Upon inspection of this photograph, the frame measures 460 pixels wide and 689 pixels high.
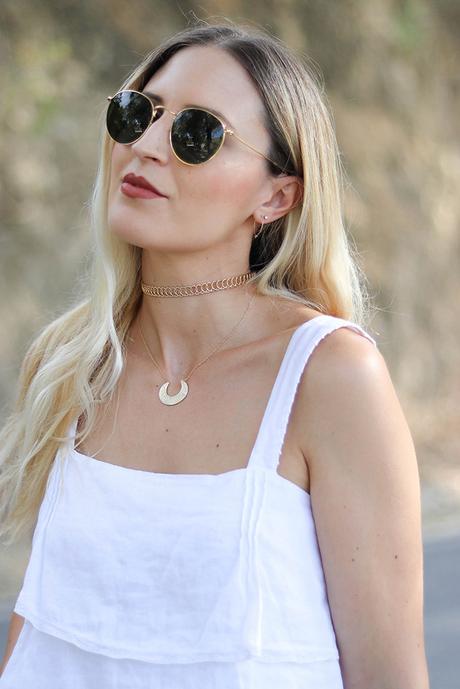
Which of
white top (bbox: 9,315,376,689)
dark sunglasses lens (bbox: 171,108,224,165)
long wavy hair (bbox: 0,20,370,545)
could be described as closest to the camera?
white top (bbox: 9,315,376,689)

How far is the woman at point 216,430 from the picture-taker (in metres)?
1.89

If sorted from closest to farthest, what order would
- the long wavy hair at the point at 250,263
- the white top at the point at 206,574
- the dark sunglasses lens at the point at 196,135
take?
the white top at the point at 206,574, the dark sunglasses lens at the point at 196,135, the long wavy hair at the point at 250,263

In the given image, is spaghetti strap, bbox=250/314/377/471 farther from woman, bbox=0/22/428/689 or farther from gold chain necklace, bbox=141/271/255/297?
gold chain necklace, bbox=141/271/255/297

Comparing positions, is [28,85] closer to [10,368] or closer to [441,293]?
[10,368]

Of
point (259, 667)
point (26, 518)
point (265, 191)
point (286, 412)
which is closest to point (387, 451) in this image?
point (286, 412)

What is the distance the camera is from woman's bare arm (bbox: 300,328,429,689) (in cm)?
188

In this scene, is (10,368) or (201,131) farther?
(10,368)

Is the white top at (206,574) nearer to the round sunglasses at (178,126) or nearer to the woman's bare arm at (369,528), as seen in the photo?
the woman's bare arm at (369,528)

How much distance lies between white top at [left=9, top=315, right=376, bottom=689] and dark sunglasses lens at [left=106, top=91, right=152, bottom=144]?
0.55 metres

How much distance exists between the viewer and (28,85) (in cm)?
668

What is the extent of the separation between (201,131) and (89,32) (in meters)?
5.10

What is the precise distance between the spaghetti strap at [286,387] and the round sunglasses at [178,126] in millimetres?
401

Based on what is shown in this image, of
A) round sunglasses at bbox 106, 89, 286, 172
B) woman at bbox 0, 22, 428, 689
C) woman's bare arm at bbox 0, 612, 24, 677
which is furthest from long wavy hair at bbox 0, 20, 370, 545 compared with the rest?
woman's bare arm at bbox 0, 612, 24, 677

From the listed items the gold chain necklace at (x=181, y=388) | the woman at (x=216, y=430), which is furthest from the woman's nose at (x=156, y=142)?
the gold chain necklace at (x=181, y=388)
